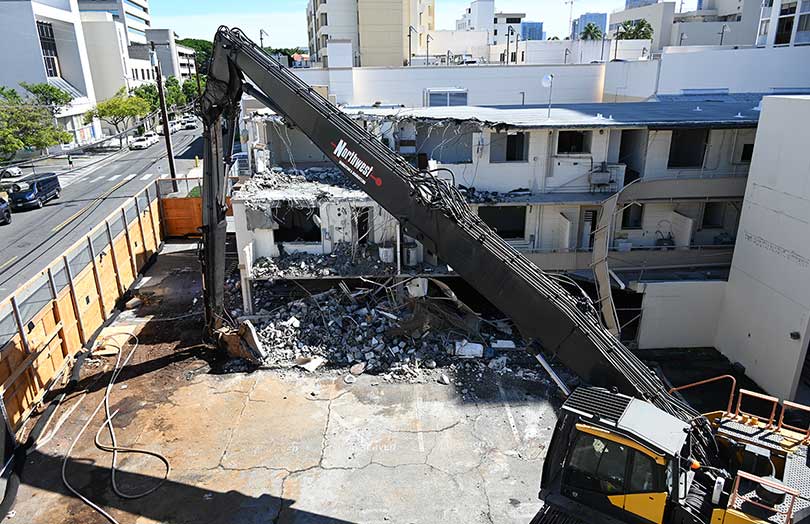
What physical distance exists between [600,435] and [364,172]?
249 inches

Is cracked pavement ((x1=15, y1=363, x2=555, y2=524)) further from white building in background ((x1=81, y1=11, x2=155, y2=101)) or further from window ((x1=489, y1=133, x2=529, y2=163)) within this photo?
white building in background ((x1=81, y1=11, x2=155, y2=101))

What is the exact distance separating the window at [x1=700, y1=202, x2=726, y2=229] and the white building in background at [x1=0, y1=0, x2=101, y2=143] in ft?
172

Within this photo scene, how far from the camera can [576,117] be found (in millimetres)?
19172

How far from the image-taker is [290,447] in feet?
40.1

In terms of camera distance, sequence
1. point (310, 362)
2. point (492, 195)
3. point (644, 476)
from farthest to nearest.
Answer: point (492, 195), point (310, 362), point (644, 476)

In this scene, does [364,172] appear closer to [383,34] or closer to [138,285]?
[138,285]

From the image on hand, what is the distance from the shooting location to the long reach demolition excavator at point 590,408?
7496 mm

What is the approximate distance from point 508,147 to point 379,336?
8.05 m

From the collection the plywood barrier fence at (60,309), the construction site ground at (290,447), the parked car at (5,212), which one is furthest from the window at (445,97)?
the parked car at (5,212)

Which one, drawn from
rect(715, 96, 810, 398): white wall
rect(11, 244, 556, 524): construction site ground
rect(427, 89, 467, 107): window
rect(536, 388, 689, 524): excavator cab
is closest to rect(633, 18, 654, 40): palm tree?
rect(427, 89, 467, 107): window

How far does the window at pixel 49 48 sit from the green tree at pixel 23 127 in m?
13.0

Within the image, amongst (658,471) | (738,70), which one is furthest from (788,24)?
(658,471)

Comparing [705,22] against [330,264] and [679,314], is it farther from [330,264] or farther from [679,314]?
[330,264]

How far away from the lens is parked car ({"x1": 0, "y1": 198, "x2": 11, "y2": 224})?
28.3 meters
